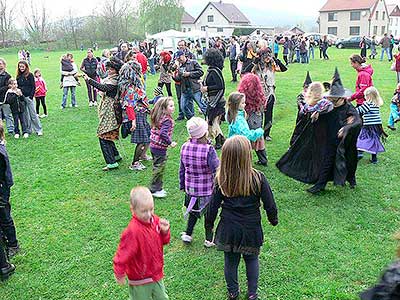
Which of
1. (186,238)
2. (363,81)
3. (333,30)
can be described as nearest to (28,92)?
(186,238)

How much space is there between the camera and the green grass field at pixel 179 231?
4.39 meters

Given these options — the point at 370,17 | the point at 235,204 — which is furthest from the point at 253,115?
the point at 370,17

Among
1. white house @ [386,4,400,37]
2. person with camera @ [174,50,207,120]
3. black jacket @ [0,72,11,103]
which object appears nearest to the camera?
black jacket @ [0,72,11,103]

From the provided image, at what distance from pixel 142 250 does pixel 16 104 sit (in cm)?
809

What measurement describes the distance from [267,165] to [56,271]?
14.3 feet

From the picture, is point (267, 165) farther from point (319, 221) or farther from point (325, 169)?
point (319, 221)

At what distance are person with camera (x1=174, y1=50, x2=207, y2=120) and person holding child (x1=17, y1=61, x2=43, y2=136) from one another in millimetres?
3613

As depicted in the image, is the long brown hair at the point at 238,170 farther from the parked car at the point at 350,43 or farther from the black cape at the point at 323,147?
the parked car at the point at 350,43

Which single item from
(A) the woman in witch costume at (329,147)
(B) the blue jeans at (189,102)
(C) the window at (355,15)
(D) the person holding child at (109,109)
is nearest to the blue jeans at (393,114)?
(A) the woman in witch costume at (329,147)

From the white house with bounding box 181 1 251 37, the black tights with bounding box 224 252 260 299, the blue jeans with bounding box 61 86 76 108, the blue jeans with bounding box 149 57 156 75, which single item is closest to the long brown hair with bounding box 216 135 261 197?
the black tights with bounding box 224 252 260 299

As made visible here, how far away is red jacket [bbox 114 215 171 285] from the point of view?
325cm

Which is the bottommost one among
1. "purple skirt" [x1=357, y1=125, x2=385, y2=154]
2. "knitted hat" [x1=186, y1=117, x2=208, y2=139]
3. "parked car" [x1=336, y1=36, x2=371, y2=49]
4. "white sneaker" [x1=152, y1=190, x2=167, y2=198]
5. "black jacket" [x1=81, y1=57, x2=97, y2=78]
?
"white sneaker" [x1=152, y1=190, x2=167, y2=198]

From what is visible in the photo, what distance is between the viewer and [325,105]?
6.08 meters

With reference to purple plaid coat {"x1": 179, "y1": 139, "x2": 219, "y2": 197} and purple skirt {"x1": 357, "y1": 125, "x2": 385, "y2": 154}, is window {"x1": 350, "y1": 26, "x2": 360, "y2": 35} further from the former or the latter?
purple plaid coat {"x1": 179, "y1": 139, "x2": 219, "y2": 197}
